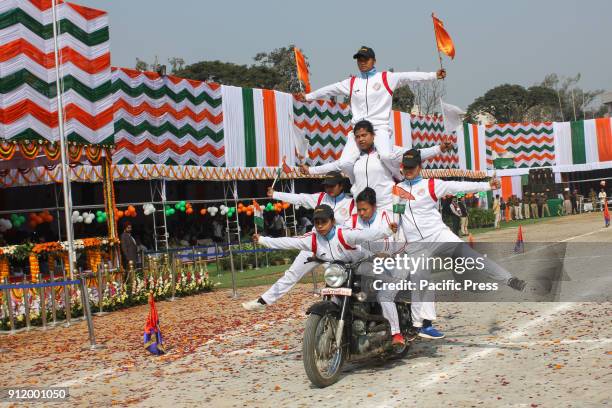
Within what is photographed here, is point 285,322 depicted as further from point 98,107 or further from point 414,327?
point 98,107

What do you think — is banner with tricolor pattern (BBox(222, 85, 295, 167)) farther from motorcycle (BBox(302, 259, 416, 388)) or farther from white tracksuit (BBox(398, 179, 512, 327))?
motorcycle (BBox(302, 259, 416, 388))

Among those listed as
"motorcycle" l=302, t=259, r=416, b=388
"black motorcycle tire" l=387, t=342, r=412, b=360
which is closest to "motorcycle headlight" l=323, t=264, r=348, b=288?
"motorcycle" l=302, t=259, r=416, b=388

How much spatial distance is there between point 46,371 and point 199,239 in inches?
751

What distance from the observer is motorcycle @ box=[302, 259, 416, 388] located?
7129mm

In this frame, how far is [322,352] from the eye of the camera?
23.8 feet

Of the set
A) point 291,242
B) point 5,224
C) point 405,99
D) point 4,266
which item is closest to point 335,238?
point 291,242

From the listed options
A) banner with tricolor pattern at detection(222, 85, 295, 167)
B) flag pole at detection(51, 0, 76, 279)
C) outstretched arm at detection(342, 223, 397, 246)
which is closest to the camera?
outstretched arm at detection(342, 223, 397, 246)

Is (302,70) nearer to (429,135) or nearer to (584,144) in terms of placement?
(429,135)

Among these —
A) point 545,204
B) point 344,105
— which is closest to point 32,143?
point 344,105

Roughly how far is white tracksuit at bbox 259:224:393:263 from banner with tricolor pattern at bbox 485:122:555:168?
4703 cm

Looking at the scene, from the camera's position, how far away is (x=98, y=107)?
60.1 feet

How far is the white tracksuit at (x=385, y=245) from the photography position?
25.9 ft

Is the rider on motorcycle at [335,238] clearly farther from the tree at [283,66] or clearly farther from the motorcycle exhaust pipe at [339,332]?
the tree at [283,66]

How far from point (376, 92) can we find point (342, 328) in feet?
12.6
